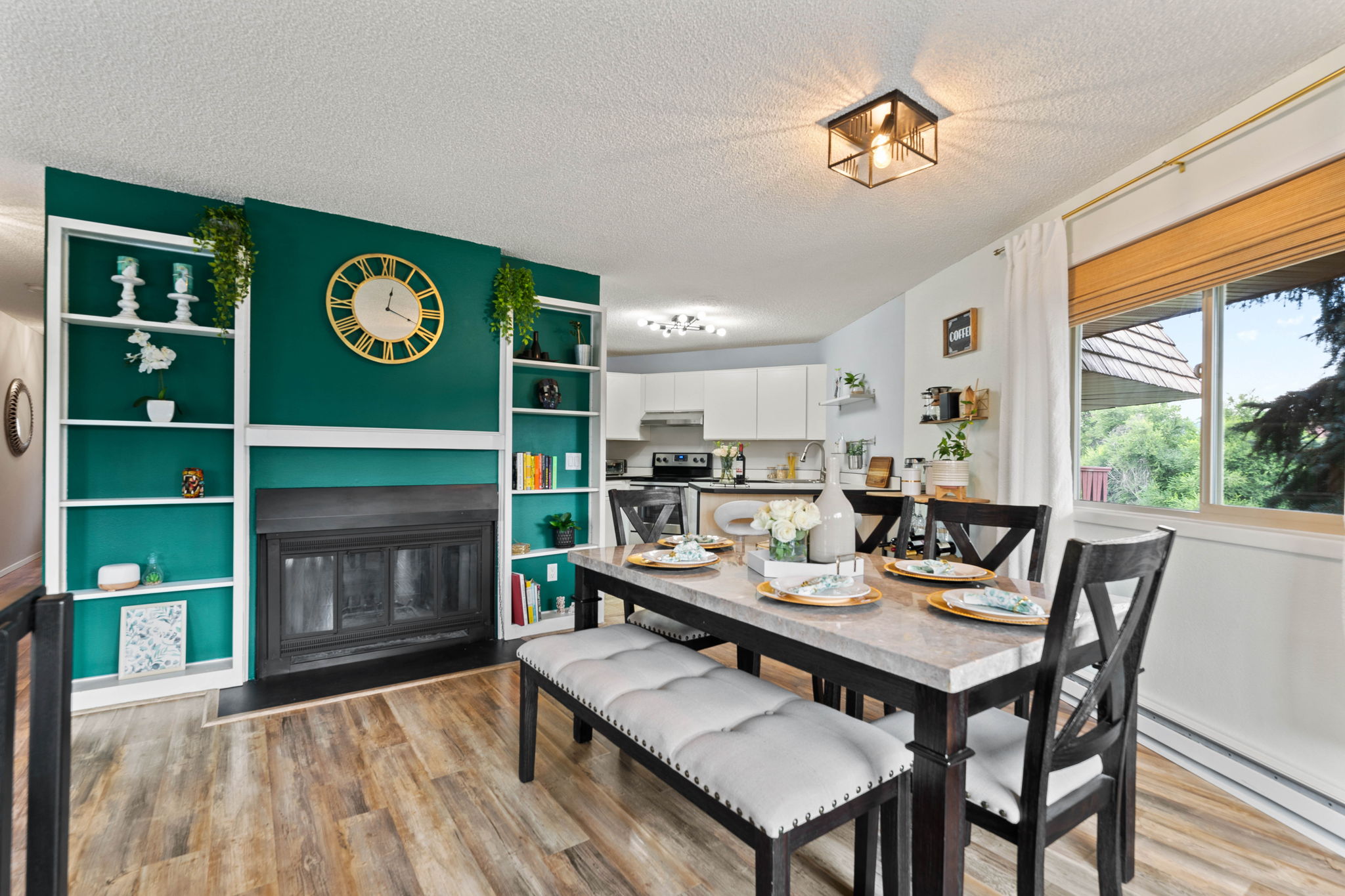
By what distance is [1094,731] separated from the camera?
52.8 inches

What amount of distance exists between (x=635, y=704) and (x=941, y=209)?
293 cm

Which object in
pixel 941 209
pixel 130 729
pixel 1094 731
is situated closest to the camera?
pixel 1094 731

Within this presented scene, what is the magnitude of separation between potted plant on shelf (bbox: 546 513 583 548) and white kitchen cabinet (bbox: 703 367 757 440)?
114 inches

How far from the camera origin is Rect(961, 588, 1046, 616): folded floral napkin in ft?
4.63

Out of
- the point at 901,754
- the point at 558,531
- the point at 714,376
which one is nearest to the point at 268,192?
the point at 558,531

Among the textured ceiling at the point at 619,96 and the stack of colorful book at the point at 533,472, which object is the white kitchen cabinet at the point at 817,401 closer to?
the textured ceiling at the point at 619,96

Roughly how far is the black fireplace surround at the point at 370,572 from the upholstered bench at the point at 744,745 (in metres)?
Result: 1.85

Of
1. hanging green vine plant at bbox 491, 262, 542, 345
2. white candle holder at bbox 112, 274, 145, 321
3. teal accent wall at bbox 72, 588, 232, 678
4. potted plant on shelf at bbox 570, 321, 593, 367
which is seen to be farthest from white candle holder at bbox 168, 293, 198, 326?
potted plant on shelf at bbox 570, 321, 593, 367

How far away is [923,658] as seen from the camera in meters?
1.15

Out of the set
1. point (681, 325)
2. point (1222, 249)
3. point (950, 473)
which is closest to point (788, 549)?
point (1222, 249)

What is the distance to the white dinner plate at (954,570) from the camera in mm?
1836

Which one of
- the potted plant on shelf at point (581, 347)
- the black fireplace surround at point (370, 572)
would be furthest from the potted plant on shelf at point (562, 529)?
the potted plant on shelf at point (581, 347)

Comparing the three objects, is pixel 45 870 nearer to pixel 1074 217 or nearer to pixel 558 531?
pixel 558 531

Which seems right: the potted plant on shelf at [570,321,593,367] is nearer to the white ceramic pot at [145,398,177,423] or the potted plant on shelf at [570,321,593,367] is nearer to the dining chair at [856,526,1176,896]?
the white ceramic pot at [145,398,177,423]
